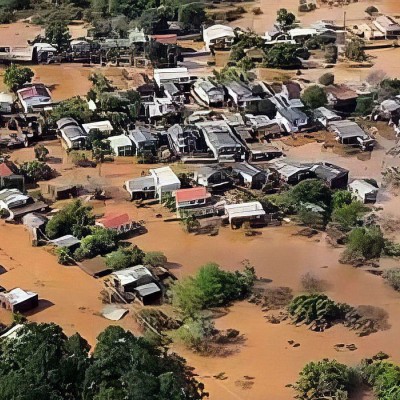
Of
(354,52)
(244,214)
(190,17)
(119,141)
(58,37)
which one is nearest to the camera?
→ (244,214)

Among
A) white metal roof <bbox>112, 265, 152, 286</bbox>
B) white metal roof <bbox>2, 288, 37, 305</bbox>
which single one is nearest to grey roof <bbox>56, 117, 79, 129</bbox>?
white metal roof <bbox>112, 265, 152, 286</bbox>

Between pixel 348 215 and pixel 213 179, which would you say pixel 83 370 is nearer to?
pixel 348 215

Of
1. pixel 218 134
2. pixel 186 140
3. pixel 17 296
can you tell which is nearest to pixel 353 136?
pixel 218 134

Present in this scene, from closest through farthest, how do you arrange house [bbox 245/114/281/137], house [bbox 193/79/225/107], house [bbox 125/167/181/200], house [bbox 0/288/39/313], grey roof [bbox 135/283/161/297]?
house [bbox 0/288/39/313] < grey roof [bbox 135/283/161/297] < house [bbox 125/167/181/200] < house [bbox 245/114/281/137] < house [bbox 193/79/225/107]

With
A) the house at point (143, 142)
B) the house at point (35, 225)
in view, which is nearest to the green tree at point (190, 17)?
the house at point (143, 142)

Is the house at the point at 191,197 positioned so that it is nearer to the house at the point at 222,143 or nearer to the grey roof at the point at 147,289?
the house at the point at 222,143

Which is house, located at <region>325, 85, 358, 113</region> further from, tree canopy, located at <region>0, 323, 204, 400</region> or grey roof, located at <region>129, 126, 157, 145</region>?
tree canopy, located at <region>0, 323, 204, 400</region>
